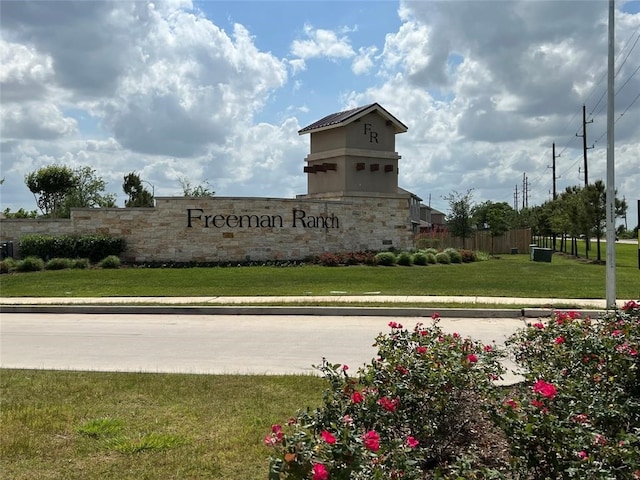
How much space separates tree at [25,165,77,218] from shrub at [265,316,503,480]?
50736mm

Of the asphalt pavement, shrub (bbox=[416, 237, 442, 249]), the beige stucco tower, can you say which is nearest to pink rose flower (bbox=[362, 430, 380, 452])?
the asphalt pavement

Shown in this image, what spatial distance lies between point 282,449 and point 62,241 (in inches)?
932

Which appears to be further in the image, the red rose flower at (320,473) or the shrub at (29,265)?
the shrub at (29,265)

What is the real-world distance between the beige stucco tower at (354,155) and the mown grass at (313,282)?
923cm

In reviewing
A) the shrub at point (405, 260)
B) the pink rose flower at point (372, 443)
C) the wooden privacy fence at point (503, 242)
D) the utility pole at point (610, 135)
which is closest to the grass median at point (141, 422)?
the pink rose flower at point (372, 443)

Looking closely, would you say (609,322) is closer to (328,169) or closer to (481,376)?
(481,376)

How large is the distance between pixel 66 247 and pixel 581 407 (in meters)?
23.9

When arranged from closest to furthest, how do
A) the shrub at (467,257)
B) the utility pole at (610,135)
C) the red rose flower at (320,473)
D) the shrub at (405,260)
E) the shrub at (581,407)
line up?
the red rose flower at (320,473), the shrub at (581,407), the utility pole at (610,135), the shrub at (405,260), the shrub at (467,257)

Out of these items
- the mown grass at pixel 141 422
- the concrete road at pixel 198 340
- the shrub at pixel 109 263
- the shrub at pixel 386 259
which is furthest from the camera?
the shrub at pixel 386 259

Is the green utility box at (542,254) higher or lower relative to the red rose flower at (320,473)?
higher

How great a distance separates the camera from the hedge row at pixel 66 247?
23828mm

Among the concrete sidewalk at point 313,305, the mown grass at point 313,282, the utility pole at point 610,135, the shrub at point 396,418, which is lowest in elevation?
the concrete sidewalk at point 313,305

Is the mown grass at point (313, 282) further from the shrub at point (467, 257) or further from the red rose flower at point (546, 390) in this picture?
the red rose flower at point (546, 390)

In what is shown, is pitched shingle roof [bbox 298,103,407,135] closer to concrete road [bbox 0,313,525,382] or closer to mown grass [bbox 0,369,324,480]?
concrete road [bbox 0,313,525,382]
